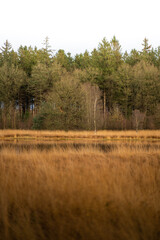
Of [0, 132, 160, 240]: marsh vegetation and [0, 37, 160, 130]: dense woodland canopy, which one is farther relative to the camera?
[0, 37, 160, 130]: dense woodland canopy

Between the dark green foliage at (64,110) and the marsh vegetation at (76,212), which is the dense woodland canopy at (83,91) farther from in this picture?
the marsh vegetation at (76,212)

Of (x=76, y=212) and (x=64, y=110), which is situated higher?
(x=64, y=110)

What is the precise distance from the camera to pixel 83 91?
118 ft

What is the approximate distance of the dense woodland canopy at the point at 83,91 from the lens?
3422cm

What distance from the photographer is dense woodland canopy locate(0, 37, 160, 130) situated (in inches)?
1347

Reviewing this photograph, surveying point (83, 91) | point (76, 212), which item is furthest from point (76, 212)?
point (83, 91)

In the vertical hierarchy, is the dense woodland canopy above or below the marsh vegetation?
above

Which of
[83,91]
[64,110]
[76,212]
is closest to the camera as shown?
[76,212]

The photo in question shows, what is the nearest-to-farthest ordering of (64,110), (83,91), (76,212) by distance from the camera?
(76,212)
(64,110)
(83,91)

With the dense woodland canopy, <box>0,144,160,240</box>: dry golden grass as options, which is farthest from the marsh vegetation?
the dense woodland canopy

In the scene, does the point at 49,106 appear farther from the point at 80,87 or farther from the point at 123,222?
the point at 123,222

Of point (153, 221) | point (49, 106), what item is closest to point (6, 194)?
point (153, 221)

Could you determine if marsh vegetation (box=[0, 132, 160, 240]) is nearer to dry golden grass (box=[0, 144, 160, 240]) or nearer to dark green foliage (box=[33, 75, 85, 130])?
dry golden grass (box=[0, 144, 160, 240])

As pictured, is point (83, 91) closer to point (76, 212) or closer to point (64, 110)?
point (64, 110)
